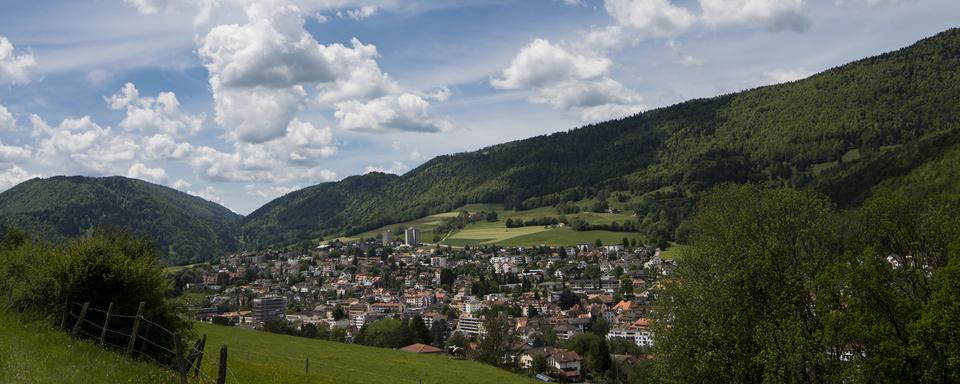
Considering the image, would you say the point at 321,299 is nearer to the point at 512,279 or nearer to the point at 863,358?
the point at 512,279

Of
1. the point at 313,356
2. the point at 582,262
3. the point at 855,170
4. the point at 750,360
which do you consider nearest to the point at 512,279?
the point at 582,262

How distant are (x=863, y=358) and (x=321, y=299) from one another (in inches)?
5879

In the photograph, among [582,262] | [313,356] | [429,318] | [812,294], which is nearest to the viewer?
[812,294]

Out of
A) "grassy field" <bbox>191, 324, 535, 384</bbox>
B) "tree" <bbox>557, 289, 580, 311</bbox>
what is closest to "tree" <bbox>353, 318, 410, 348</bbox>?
"grassy field" <bbox>191, 324, 535, 384</bbox>


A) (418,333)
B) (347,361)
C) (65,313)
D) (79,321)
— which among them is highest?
(65,313)

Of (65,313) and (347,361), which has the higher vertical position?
(65,313)

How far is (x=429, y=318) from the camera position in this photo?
125062mm

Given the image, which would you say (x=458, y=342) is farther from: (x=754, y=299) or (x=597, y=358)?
(x=754, y=299)

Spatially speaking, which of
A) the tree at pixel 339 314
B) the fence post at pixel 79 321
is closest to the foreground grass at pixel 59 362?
the fence post at pixel 79 321

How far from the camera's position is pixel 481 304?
132 m

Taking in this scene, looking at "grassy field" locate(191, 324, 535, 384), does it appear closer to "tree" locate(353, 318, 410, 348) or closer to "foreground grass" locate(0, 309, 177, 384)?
"foreground grass" locate(0, 309, 177, 384)

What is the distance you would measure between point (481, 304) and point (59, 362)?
→ 120 m

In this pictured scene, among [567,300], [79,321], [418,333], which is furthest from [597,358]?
[79,321]

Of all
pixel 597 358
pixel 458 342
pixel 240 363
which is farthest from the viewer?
pixel 458 342
